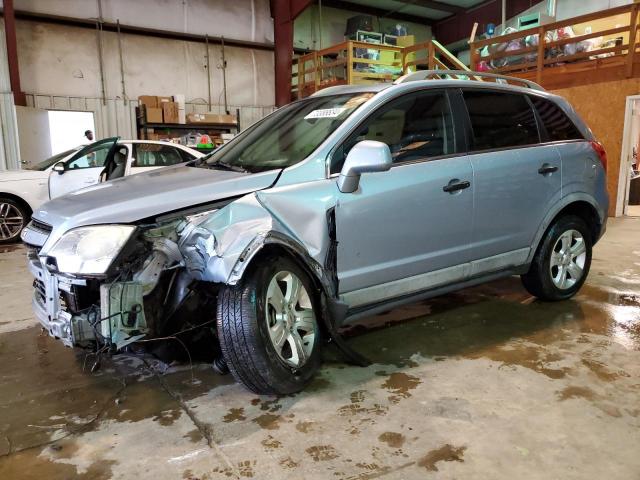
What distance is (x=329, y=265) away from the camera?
2498mm

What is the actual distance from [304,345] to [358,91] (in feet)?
5.02

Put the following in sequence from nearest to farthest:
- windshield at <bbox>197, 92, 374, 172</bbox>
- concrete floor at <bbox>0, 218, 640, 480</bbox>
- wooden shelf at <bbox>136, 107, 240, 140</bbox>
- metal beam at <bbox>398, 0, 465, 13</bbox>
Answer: concrete floor at <bbox>0, 218, 640, 480</bbox>
windshield at <bbox>197, 92, 374, 172</bbox>
wooden shelf at <bbox>136, 107, 240, 140</bbox>
metal beam at <bbox>398, 0, 465, 13</bbox>

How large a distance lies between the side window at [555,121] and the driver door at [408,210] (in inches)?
38.0

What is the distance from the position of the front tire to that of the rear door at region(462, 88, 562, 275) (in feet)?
4.07

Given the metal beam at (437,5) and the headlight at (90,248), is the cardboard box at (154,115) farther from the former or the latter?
Answer: the headlight at (90,248)

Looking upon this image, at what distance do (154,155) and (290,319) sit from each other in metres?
5.60

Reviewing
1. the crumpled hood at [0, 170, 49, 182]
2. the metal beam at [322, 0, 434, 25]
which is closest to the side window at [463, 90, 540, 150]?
the crumpled hood at [0, 170, 49, 182]

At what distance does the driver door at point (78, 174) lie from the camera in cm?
680

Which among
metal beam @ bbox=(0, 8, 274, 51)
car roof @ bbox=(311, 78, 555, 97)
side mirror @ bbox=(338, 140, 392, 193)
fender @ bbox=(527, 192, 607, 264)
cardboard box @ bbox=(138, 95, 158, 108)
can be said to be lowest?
fender @ bbox=(527, 192, 607, 264)

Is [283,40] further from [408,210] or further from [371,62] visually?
[408,210]

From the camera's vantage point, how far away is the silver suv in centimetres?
219

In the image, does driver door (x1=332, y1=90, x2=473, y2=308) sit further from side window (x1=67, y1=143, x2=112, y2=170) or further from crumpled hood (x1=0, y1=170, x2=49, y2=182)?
crumpled hood (x1=0, y1=170, x2=49, y2=182)

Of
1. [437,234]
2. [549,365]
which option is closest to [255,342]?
[437,234]

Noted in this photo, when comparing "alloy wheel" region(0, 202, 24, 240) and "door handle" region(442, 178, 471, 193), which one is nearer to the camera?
"door handle" region(442, 178, 471, 193)
